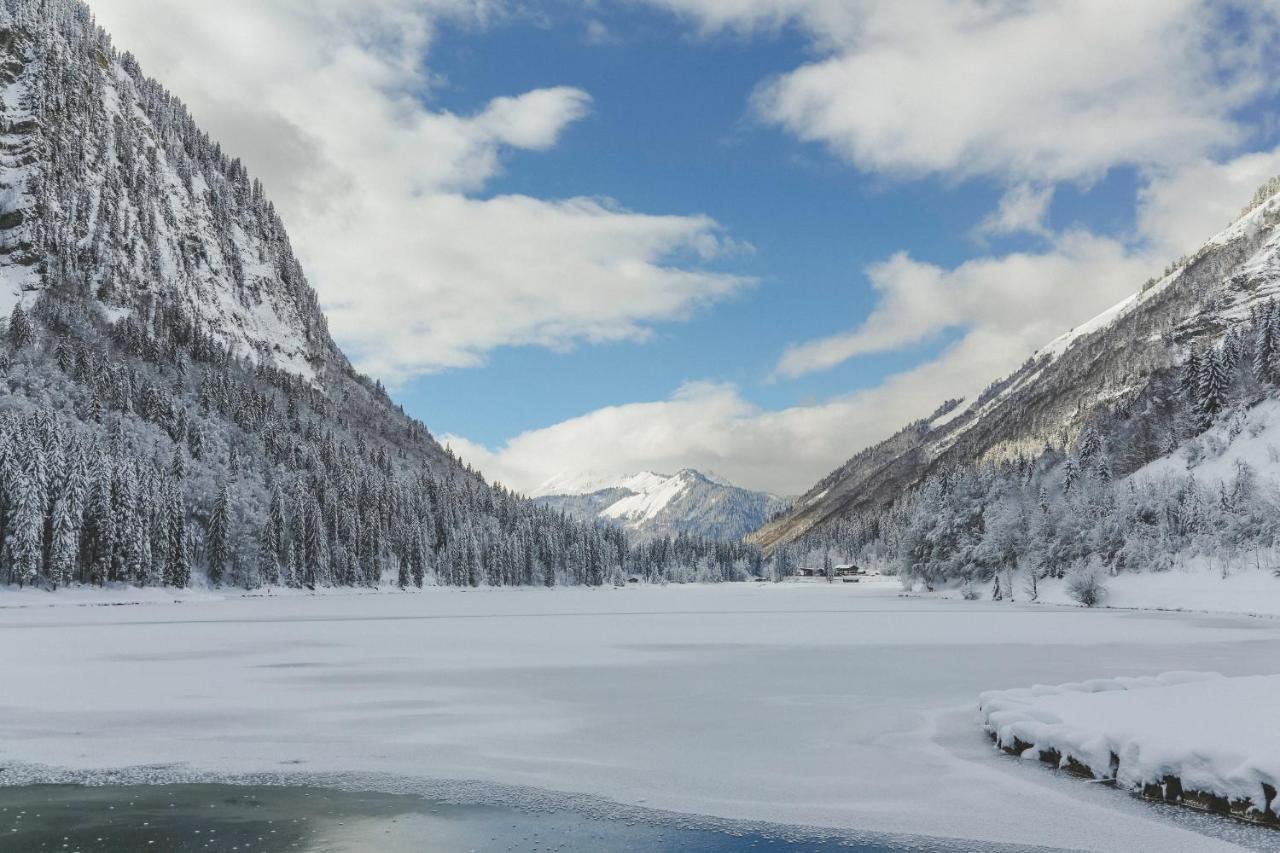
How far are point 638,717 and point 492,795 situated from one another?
815cm

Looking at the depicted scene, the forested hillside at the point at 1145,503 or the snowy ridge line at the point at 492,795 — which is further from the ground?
the forested hillside at the point at 1145,503

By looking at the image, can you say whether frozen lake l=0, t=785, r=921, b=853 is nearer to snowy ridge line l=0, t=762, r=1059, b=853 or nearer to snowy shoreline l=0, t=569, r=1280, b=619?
snowy ridge line l=0, t=762, r=1059, b=853

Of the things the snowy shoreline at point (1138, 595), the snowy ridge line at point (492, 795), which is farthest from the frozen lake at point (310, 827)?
the snowy shoreline at point (1138, 595)

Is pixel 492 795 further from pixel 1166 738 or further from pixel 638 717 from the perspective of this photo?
pixel 1166 738

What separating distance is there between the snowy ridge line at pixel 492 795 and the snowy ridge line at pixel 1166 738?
4.47 metres

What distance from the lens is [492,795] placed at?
1544 cm

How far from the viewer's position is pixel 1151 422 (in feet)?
557

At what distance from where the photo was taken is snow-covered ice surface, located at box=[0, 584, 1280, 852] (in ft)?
49.5

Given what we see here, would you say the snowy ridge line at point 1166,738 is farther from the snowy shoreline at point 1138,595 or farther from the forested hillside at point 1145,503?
the forested hillside at point 1145,503

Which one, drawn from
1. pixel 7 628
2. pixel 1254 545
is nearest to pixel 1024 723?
pixel 7 628

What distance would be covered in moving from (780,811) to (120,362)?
21315cm

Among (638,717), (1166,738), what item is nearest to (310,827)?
(638,717)

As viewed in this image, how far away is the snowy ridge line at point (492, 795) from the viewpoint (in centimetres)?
1295

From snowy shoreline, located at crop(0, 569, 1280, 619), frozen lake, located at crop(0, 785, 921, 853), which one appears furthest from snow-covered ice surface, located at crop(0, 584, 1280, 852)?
snowy shoreline, located at crop(0, 569, 1280, 619)
